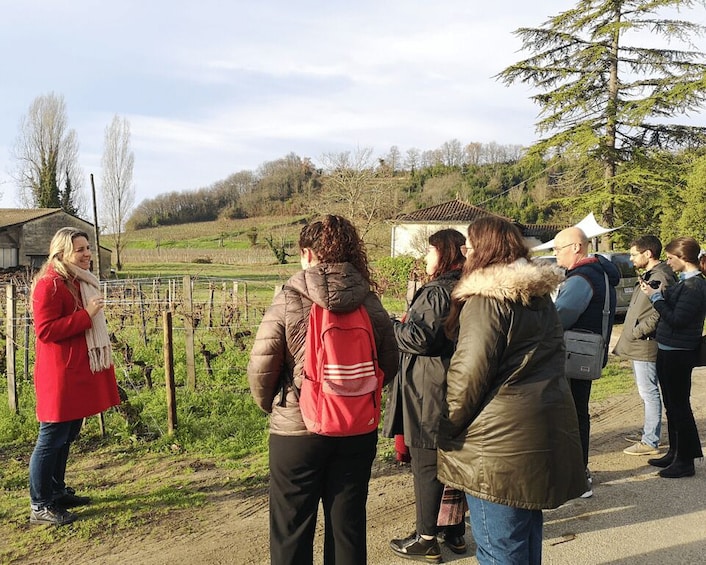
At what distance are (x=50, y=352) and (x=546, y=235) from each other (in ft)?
144

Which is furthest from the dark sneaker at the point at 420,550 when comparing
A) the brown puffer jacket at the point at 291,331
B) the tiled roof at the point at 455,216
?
the tiled roof at the point at 455,216

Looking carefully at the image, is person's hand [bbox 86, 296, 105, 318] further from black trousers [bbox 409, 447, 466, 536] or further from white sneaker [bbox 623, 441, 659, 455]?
white sneaker [bbox 623, 441, 659, 455]

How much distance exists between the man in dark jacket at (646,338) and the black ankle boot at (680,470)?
46cm

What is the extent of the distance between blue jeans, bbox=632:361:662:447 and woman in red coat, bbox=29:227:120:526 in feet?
13.8

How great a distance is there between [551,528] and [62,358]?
10.6 ft

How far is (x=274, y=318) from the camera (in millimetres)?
2379

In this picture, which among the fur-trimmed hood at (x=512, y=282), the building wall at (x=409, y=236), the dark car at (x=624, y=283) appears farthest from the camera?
the building wall at (x=409, y=236)

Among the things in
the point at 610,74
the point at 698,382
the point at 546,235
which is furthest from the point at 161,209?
the point at 698,382

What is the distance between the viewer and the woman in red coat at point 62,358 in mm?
3483

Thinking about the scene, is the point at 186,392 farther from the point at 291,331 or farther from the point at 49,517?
the point at 291,331

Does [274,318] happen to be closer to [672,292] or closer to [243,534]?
[243,534]

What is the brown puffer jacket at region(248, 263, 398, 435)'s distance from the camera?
2.34 metres

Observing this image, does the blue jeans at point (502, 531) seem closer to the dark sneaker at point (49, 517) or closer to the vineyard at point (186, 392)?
the dark sneaker at point (49, 517)

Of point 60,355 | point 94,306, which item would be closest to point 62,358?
point 60,355
